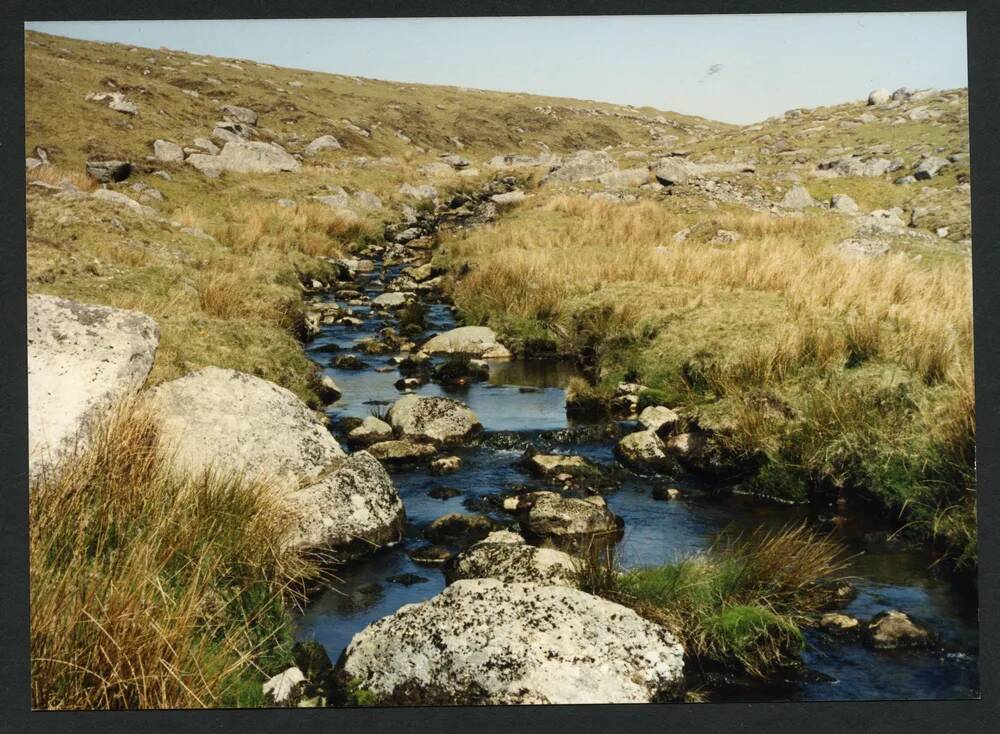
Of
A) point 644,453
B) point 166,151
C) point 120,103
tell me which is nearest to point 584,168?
point 166,151

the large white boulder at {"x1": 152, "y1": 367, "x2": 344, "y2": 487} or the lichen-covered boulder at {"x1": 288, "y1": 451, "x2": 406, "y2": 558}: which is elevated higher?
the large white boulder at {"x1": 152, "y1": 367, "x2": 344, "y2": 487}

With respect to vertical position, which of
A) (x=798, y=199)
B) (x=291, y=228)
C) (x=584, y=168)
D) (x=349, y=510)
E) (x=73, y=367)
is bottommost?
(x=349, y=510)

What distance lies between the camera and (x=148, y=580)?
12.5ft

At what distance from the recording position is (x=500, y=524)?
6.32 meters

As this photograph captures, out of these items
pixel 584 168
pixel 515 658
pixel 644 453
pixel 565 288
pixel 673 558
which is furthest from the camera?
pixel 584 168

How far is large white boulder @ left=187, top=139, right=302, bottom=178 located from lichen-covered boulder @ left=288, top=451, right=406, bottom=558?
54.9 ft

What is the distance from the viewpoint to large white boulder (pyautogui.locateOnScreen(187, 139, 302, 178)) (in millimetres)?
21406

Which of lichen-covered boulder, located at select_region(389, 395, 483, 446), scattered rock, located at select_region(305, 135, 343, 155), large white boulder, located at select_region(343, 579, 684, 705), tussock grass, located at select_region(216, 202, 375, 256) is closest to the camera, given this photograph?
large white boulder, located at select_region(343, 579, 684, 705)

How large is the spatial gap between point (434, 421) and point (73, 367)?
11.8ft

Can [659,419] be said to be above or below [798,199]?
below

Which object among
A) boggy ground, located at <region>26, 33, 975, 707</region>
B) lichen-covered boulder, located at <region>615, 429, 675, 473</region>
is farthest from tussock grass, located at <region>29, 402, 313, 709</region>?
lichen-covered boulder, located at <region>615, 429, 675, 473</region>

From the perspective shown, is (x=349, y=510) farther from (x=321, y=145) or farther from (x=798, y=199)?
(x=321, y=145)

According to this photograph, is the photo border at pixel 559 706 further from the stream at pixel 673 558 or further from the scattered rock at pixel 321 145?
the scattered rock at pixel 321 145

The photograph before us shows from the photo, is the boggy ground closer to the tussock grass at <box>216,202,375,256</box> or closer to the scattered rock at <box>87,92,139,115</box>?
the tussock grass at <box>216,202,375,256</box>
